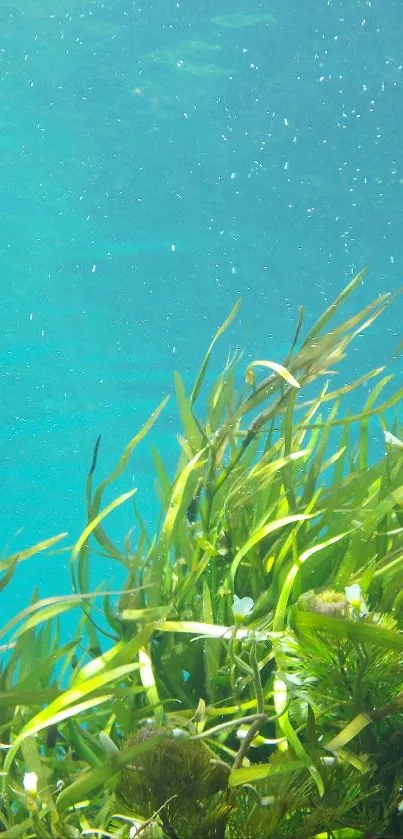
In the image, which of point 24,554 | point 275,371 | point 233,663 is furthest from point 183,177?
point 233,663

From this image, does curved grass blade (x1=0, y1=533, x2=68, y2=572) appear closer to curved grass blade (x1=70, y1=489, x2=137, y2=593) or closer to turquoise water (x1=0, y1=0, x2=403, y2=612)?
curved grass blade (x1=70, y1=489, x2=137, y2=593)

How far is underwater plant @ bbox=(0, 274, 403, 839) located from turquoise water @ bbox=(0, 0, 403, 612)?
34.3ft

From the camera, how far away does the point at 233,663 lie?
143 cm

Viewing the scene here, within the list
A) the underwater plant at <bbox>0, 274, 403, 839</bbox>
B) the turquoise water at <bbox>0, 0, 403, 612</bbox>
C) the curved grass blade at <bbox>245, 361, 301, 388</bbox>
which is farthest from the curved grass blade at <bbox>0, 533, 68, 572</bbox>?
the turquoise water at <bbox>0, 0, 403, 612</bbox>

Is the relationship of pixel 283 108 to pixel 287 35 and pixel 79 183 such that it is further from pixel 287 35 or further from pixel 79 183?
pixel 79 183

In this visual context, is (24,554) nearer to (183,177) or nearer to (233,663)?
(233,663)

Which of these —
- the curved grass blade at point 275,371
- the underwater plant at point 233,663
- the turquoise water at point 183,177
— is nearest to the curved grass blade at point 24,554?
the underwater plant at point 233,663

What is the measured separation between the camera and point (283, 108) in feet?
44.0

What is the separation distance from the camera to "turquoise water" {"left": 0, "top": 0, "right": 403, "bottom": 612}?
41.8 feet

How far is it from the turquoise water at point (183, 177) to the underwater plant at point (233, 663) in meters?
10.5

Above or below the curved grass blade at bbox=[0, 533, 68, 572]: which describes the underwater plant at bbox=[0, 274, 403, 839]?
below

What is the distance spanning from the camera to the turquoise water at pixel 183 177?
1275 cm

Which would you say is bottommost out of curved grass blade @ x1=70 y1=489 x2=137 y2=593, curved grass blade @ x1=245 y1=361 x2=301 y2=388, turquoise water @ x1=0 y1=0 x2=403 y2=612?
curved grass blade @ x1=70 y1=489 x2=137 y2=593

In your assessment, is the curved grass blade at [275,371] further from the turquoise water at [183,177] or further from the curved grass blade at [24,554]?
the turquoise water at [183,177]
